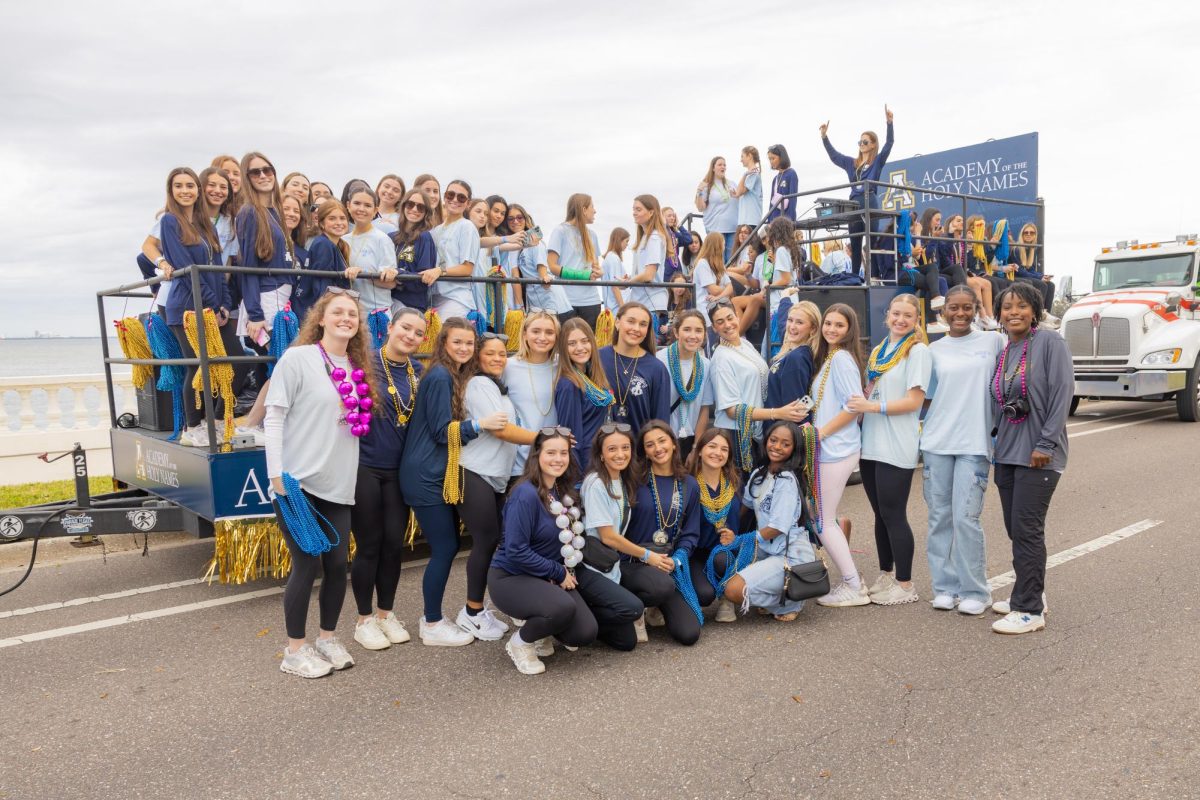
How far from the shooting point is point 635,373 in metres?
5.16

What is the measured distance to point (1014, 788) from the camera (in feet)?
9.50

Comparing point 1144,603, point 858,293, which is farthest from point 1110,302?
point 1144,603

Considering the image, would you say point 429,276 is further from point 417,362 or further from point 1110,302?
point 1110,302

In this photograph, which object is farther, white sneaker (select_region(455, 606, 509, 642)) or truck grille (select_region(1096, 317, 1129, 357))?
truck grille (select_region(1096, 317, 1129, 357))

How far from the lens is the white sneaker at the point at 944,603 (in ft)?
15.5

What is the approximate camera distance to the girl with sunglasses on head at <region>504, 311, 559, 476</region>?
4.77 metres

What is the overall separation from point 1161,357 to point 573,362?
414 inches

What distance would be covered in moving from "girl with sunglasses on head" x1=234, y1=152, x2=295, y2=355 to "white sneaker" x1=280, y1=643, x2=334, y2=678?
208 cm

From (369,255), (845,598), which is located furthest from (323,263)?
(845,598)

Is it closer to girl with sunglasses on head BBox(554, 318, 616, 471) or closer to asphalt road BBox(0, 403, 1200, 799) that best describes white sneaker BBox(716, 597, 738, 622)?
asphalt road BBox(0, 403, 1200, 799)

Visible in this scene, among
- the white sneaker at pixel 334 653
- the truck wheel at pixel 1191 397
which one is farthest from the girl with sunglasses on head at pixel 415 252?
the truck wheel at pixel 1191 397

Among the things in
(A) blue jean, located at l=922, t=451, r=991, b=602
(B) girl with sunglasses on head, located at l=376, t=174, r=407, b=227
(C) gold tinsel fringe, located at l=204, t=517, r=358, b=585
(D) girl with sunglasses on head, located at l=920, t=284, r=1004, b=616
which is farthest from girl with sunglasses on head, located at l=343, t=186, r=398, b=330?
(A) blue jean, located at l=922, t=451, r=991, b=602

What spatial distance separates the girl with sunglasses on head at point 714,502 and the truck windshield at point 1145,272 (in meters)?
11.4

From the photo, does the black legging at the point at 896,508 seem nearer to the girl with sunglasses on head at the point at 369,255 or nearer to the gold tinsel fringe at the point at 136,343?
the girl with sunglasses on head at the point at 369,255
